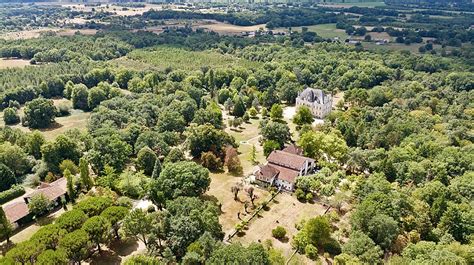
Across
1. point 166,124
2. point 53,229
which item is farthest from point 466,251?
point 166,124

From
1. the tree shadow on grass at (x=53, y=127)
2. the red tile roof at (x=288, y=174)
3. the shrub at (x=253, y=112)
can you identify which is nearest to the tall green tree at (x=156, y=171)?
the red tile roof at (x=288, y=174)

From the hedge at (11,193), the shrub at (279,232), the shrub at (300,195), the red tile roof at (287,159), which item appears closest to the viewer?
the shrub at (279,232)

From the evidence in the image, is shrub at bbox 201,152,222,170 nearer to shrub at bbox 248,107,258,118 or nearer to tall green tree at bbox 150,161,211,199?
tall green tree at bbox 150,161,211,199

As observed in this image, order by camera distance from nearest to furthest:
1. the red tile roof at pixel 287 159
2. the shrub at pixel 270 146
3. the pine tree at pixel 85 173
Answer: the pine tree at pixel 85 173 < the red tile roof at pixel 287 159 < the shrub at pixel 270 146

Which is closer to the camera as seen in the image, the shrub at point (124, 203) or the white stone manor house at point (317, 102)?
the shrub at point (124, 203)

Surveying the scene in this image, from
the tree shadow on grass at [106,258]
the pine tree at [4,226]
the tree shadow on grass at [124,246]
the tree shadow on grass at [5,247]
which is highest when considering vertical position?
the pine tree at [4,226]

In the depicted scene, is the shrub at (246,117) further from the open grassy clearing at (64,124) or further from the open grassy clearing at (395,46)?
the open grassy clearing at (395,46)

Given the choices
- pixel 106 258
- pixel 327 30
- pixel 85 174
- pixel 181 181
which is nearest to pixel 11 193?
pixel 85 174

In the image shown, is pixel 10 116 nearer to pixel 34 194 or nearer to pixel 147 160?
pixel 34 194
